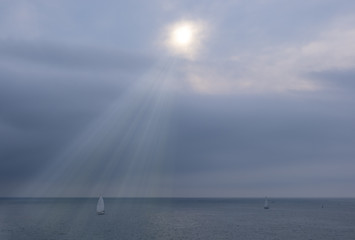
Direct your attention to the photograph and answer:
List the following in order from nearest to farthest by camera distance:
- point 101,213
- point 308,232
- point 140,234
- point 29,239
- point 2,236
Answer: point 29,239, point 2,236, point 140,234, point 308,232, point 101,213

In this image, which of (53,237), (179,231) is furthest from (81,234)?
(179,231)

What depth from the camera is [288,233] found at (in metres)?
108

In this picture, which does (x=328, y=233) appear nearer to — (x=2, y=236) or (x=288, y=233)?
(x=288, y=233)

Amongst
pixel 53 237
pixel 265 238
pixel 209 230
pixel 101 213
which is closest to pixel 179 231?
pixel 209 230

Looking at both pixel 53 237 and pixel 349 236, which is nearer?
pixel 53 237

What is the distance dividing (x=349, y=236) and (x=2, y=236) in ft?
283

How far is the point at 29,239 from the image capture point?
91.6m

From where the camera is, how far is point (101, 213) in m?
→ 181

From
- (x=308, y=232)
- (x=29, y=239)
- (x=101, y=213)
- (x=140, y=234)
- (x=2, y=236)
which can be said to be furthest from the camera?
(x=101, y=213)

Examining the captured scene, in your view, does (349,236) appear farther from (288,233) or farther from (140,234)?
(140,234)

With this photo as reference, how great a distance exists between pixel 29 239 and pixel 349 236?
78.1m

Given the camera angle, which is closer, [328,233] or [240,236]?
[240,236]

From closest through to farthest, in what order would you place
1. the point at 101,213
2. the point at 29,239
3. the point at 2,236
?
the point at 29,239
the point at 2,236
the point at 101,213

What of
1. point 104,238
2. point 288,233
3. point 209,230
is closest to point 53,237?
point 104,238
